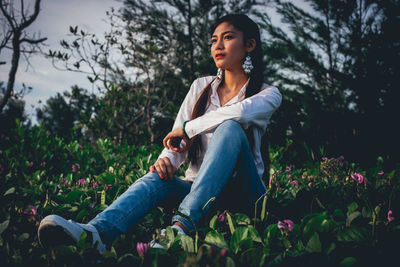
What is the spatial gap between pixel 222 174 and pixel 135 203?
1.52ft

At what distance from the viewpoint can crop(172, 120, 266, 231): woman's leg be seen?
126 centimetres

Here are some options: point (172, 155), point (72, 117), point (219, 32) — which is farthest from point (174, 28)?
point (72, 117)

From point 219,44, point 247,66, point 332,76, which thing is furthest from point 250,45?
point 332,76

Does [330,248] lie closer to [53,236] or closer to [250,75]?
[53,236]

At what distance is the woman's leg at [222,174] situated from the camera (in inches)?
49.5

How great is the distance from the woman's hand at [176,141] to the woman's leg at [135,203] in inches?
7.8

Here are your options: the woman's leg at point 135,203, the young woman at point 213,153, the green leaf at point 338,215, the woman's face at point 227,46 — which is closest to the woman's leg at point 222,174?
the young woman at point 213,153

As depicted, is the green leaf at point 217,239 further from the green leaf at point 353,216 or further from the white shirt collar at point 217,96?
the white shirt collar at point 217,96

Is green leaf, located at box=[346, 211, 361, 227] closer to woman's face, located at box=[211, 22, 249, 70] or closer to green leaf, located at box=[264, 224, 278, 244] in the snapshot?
green leaf, located at box=[264, 224, 278, 244]

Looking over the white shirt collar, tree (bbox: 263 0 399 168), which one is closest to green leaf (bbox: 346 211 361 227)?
the white shirt collar

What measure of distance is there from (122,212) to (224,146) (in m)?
0.59

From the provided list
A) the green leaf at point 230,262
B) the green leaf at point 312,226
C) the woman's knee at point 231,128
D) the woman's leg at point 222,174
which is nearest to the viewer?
the green leaf at point 230,262

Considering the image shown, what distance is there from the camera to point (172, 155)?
171cm

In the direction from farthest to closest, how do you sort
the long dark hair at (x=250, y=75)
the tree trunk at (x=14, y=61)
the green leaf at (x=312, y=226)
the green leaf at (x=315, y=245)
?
the tree trunk at (x=14, y=61)
the long dark hair at (x=250, y=75)
the green leaf at (x=312, y=226)
the green leaf at (x=315, y=245)
